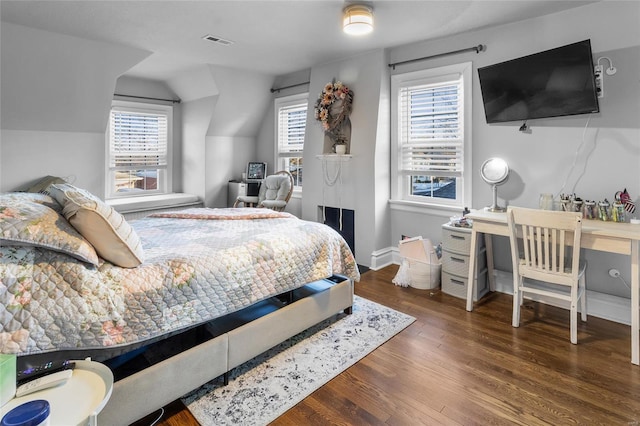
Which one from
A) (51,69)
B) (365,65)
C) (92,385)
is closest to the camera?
(92,385)

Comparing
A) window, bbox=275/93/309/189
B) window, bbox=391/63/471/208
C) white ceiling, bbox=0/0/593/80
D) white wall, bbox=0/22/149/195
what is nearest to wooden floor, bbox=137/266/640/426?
window, bbox=391/63/471/208

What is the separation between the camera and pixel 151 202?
5055mm

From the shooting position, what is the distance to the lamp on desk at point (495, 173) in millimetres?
3205

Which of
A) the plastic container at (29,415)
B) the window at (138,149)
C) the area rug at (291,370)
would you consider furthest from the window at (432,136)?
the window at (138,149)

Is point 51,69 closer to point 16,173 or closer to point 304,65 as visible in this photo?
point 16,173

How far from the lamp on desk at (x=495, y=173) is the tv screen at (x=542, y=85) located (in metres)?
0.40

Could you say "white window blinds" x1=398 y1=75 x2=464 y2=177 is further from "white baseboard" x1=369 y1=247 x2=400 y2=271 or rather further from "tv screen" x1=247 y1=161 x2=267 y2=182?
"tv screen" x1=247 y1=161 x2=267 y2=182

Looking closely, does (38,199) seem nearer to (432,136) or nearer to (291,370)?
(291,370)

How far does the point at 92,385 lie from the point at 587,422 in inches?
86.0

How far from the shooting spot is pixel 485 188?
353 cm

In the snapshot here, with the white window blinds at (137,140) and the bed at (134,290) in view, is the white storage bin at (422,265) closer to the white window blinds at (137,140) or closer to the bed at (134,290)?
the bed at (134,290)

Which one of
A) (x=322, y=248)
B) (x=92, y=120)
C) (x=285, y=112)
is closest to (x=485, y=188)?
(x=322, y=248)

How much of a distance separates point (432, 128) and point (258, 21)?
2.06 m

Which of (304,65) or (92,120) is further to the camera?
(304,65)
